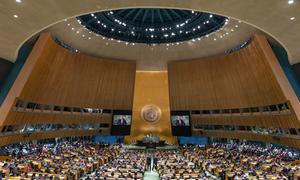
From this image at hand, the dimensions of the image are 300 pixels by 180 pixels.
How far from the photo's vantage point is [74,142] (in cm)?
3581

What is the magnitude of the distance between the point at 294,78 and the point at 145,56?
2004cm

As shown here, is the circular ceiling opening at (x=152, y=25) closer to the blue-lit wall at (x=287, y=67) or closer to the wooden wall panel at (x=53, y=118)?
the blue-lit wall at (x=287, y=67)

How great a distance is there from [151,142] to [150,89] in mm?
10115

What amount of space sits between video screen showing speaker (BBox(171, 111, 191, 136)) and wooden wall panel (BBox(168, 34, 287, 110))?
103 cm

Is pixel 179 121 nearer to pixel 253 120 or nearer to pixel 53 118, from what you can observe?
pixel 253 120

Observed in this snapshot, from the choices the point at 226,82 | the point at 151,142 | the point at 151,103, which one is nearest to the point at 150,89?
the point at 151,103

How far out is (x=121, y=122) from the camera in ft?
127

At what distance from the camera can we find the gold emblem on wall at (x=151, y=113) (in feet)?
138

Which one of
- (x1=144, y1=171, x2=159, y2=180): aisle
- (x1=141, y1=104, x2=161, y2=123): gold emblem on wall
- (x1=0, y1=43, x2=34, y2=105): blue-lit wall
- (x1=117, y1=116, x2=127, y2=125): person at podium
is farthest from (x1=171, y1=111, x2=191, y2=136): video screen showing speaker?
(x1=0, y1=43, x2=34, y2=105): blue-lit wall

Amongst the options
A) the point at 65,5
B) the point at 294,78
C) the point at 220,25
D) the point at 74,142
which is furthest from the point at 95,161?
the point at 294,78

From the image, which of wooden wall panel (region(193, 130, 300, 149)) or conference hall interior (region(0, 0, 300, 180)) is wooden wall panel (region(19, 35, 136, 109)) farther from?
wooden wall panel (region(193, 130, 300, 149))

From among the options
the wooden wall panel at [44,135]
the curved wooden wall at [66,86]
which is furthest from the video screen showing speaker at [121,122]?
the wooden wall panel at [44,135]

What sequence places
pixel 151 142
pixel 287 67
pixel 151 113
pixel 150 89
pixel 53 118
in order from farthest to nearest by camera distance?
pixel 150 89
pixel 151 113
pixel 151 142
pixel 53 118
pixel 287 67

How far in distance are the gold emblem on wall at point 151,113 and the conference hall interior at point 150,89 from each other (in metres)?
0.18
